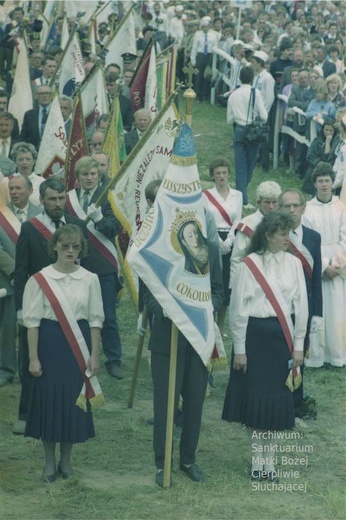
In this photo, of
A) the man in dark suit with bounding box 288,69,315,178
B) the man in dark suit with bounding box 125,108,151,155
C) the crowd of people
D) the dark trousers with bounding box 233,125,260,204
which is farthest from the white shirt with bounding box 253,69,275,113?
the man in dark suit with bounding box 125,108,151,155

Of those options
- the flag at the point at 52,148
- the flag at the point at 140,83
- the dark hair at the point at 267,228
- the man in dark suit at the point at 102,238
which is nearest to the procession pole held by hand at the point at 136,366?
the man in dark suit at the point at 102,238

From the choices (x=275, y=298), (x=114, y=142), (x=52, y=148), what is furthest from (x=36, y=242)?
(x=52, y=148)

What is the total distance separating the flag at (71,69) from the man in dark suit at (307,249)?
752 cm

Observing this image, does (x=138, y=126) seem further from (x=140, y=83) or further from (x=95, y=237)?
(x=95, y=237)

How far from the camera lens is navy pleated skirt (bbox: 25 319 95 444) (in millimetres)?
7887

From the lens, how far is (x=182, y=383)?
8.13 metres

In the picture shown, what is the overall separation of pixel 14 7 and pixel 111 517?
24.6 meters

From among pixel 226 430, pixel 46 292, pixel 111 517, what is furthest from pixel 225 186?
pixel 111 517

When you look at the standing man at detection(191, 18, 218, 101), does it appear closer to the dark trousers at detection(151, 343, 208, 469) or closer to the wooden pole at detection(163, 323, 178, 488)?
the dark trousers at detection(151, 343, 208, 469)

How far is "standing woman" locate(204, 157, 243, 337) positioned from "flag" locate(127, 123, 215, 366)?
314 centimetres

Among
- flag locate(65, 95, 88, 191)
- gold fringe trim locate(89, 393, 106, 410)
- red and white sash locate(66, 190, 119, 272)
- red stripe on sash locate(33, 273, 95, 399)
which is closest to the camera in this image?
red stripe on sash locate(33, 273, 95, 399)

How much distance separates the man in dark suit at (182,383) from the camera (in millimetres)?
7996

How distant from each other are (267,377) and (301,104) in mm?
12678

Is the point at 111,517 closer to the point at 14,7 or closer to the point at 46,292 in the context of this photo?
the point at 46,292
